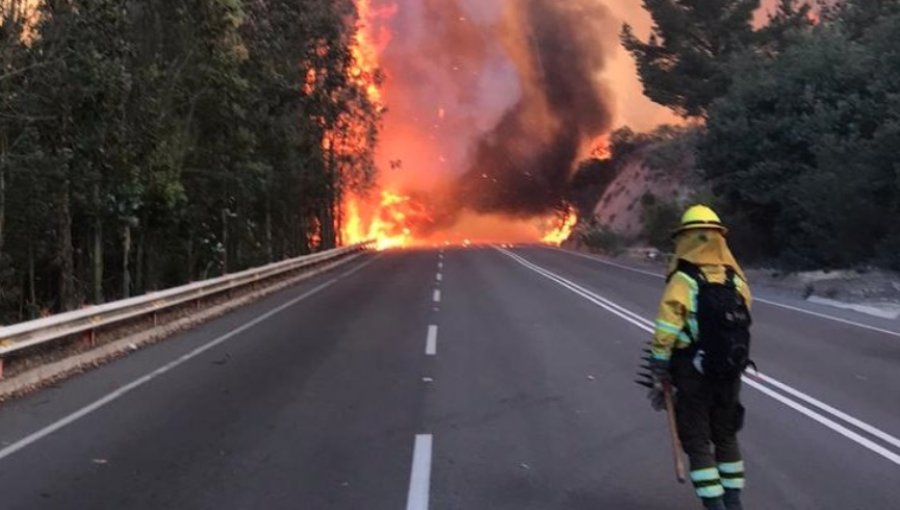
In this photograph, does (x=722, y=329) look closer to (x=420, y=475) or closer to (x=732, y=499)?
(x=732, y=499)

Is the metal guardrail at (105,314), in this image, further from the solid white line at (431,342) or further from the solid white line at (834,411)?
the solid white line at (834,411)

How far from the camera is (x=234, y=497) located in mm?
5910

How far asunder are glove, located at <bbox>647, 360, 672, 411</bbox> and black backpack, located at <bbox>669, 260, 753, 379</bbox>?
0.74 feet

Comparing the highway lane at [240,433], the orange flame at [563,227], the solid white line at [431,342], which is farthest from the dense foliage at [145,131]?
the orange flame at [563,227]

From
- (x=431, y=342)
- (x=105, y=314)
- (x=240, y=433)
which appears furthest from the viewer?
(x=431, y=342)

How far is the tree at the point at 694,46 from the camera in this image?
45750 millimetres

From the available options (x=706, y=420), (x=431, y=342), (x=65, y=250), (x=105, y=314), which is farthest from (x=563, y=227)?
(x=706, y=420)

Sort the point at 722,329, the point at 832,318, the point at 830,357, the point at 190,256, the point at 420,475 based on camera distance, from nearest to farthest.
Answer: the point at 722,329 → the point at 420,475 → the point at 830,357 → the point at 832,318 → the point at 190,256

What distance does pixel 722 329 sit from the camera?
4.97 m

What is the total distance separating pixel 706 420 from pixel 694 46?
4512cm

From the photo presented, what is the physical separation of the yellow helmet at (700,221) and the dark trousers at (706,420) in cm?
71

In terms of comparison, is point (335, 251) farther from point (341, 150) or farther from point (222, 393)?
point (222, 393)

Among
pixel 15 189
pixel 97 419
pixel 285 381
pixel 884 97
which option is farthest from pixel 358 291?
pixel 884 97

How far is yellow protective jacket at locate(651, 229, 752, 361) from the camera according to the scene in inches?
200
